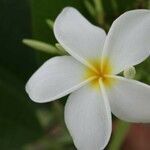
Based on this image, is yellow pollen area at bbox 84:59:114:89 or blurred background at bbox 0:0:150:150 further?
blurred background at bbox 0:0:150:150

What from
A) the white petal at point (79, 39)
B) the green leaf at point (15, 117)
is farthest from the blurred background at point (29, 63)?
the white petal at point (79, 39)

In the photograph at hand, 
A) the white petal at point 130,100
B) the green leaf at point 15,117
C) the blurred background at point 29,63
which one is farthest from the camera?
the green leaf at point 15,117

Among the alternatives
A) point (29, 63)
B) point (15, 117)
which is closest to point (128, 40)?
point (29, 63)

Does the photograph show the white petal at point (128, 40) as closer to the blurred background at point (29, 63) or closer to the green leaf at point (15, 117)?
the blurred background at point (29, 63)

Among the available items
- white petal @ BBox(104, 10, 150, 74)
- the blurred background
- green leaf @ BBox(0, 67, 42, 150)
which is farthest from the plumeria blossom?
green leaf @ BBox(0, 67, 42, 150)

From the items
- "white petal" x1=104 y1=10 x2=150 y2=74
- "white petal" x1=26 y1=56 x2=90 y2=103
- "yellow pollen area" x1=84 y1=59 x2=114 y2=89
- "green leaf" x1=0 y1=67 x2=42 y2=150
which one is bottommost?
"green leaf" x1=0 y1=67 x2=42 y2=150

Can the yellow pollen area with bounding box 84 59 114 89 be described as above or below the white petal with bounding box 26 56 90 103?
below

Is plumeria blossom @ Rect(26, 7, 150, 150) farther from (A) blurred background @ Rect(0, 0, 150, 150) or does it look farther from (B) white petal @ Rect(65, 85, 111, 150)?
(A) blurred background @ Rect(0, 0, 150, 150)
